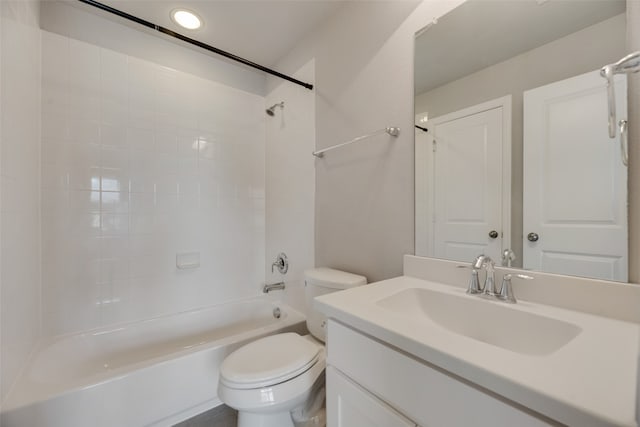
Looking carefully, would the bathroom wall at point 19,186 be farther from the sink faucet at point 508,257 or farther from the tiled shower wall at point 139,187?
the sink faucet at point 508,257

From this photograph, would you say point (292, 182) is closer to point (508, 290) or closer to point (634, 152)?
point (508, 290)

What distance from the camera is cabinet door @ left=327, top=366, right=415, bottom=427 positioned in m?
0.61

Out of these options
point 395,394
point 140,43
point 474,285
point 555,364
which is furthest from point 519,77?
point 140,43

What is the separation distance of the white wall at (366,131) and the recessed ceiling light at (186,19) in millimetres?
755

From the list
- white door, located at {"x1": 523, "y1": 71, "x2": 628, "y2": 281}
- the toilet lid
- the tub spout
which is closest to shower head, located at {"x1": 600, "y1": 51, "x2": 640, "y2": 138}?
white door, located at {"x1": 523, "y1": 71, "x2": 628, "y2": 281}

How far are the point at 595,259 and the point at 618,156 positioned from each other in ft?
0.97

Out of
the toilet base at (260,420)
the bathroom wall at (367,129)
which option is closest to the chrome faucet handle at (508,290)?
the bathroom wall at (367,129)

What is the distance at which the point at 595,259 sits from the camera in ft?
2.40

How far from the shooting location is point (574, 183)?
0.76 metres

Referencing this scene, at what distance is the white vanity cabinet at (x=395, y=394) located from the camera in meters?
0.46

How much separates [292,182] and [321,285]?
3.02 feet

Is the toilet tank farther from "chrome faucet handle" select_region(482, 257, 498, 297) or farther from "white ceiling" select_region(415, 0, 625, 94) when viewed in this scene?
"white ceiling" select_region(415, 0, 625, 94)

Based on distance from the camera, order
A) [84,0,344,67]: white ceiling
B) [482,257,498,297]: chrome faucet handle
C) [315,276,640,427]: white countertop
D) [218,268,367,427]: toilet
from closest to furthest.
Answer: [315,276,640,427]: white countertop → [482,257,498,297]: chrome faucet handle → [218,268,367,427]: toilet → [84,0,344,67]: white ceiling

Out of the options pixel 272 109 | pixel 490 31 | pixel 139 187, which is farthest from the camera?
pixel 272 109
